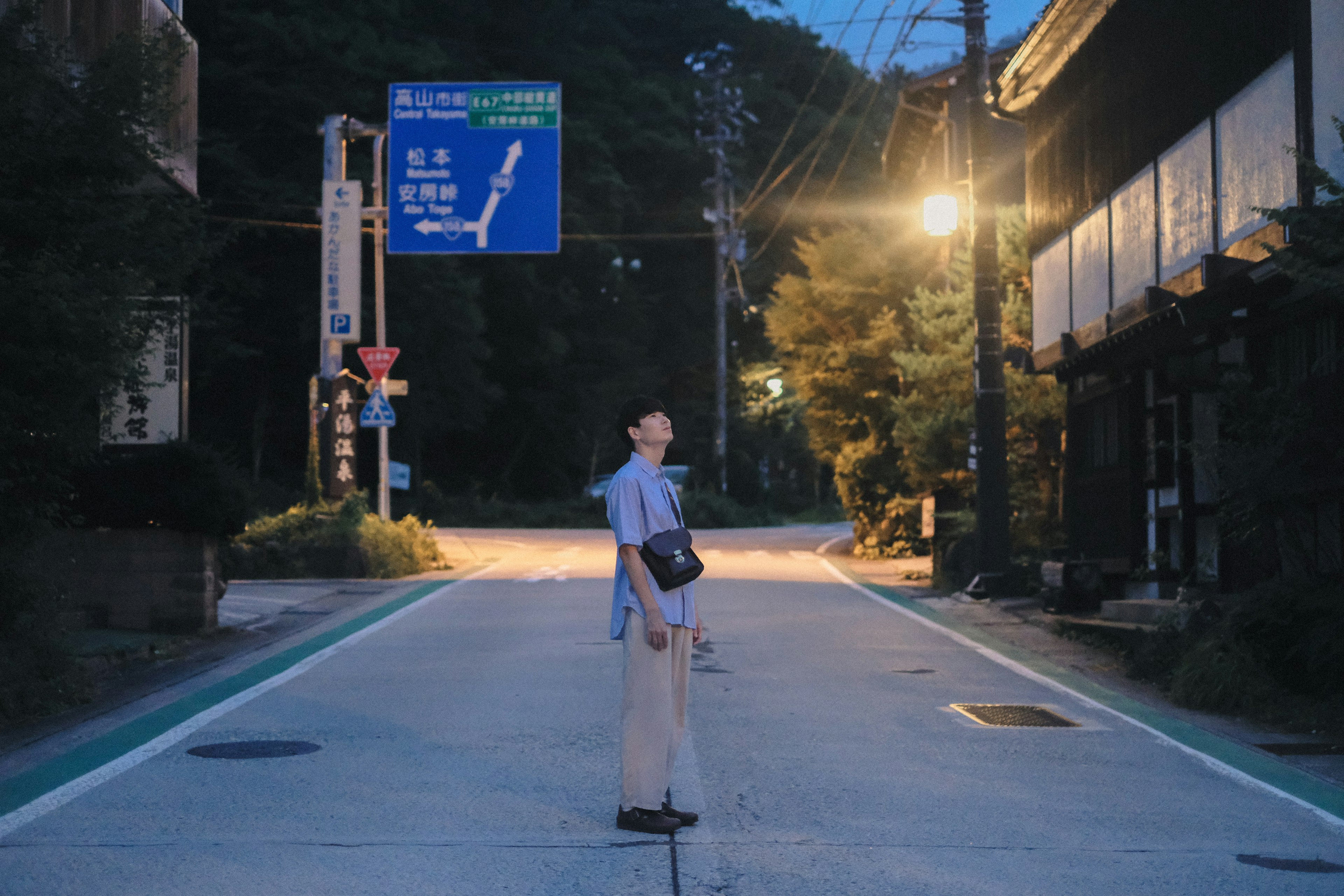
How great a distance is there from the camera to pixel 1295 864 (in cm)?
561

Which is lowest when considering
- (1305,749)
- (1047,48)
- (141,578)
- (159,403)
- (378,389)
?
(1305,749)

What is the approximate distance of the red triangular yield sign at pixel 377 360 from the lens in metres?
23.9

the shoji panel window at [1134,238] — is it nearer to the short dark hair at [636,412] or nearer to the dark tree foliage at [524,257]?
→ the short dark hair at [636,412]

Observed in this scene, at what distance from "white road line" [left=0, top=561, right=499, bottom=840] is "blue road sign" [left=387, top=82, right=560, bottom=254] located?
401 inches

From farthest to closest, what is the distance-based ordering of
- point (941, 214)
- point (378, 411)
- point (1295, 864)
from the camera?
point (378, 411) → point (941, 214) → point (1295, 864)

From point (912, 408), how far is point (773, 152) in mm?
39111

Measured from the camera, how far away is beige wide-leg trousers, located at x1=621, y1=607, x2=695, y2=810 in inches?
230

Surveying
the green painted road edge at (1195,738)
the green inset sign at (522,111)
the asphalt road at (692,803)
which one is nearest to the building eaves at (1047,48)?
the green painted road edge at (1195,738)

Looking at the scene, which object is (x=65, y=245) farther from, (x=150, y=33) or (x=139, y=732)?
(x=150, y=33)

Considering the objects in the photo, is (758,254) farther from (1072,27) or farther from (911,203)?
(1072,27)

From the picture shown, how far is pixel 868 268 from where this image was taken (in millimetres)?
30797

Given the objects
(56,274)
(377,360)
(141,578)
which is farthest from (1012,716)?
(377,360)

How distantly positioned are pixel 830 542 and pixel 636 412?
1111 inches

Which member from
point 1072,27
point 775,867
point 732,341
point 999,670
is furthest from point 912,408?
point 732,341
